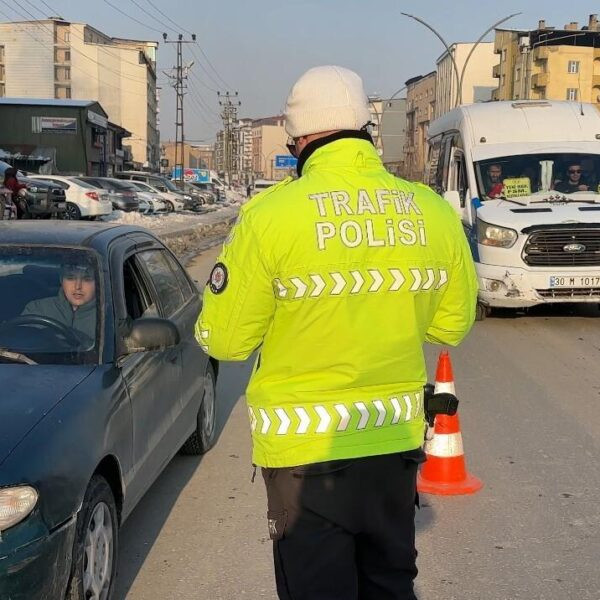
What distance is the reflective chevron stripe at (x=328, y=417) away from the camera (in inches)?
86.6

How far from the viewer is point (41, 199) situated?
82.5ft

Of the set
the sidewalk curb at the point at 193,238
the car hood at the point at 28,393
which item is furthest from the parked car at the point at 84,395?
the sidewalk curb at the point at 193,238

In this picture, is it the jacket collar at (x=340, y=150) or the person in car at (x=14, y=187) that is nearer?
the jacket collar at (x=340, y=150)

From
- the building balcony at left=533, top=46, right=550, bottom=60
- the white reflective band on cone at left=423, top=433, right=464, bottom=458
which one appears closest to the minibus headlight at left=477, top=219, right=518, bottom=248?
the white reflective band on cone at left=423, top=433, right=464, bottom=458

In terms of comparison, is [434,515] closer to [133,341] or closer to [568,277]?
[133,341]

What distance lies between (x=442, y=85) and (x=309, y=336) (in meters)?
99.9

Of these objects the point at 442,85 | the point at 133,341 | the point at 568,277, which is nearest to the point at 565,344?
the point at 568,277

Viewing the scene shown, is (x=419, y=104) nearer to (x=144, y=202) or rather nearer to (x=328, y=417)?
(x=144, y=202)

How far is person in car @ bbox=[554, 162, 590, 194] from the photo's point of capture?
37.9 ft

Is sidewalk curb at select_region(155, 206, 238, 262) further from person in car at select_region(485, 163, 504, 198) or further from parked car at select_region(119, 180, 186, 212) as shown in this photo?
parked car at select_region(119, 180, 186, 212)

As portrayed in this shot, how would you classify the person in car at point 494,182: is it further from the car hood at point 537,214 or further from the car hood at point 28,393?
the car hood at point 28,393

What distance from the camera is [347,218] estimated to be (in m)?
2.19

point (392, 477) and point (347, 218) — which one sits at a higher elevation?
point (347, 218)

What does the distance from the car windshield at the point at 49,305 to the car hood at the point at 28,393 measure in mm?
141
